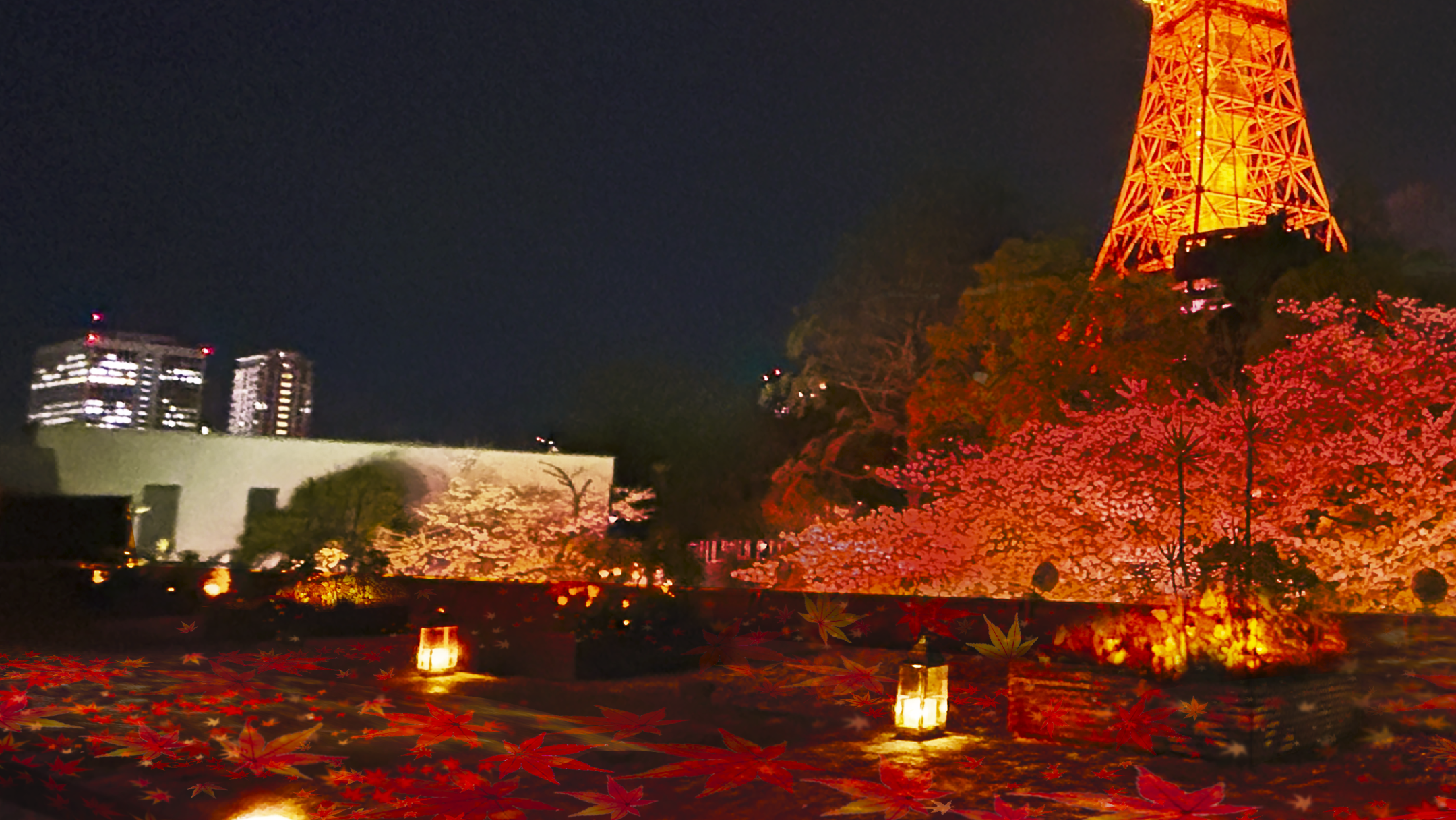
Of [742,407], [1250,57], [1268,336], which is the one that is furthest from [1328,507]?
[1250,57]

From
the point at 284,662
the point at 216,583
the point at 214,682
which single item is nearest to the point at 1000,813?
the point at 214,682

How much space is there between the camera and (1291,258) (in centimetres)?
1733

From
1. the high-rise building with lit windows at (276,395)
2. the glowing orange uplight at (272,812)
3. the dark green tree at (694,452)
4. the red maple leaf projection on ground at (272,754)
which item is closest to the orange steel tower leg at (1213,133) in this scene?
the dark green tree at (694,452)

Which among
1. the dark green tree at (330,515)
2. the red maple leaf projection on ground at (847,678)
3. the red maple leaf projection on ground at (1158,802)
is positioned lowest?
the red maple leaf projection on ground at (1158,802)

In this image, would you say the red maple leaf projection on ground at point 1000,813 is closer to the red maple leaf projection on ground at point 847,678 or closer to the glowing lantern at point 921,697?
the glowing lantern at point 921,697

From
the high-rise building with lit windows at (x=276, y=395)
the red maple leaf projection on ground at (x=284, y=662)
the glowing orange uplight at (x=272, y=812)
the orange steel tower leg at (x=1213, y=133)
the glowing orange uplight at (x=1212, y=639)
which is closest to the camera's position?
the glowing orange uplight at (x=272, y=812)

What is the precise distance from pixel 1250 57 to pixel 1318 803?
34.2 metres

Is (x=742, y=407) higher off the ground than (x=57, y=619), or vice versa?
(x=742, y=407)

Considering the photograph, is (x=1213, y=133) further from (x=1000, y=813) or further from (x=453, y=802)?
(x=453, y=802)

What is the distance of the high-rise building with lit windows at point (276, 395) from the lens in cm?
9719

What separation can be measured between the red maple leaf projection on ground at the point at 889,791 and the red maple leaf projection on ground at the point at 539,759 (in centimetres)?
133

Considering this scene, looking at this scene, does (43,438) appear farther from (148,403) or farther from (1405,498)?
(148,403)

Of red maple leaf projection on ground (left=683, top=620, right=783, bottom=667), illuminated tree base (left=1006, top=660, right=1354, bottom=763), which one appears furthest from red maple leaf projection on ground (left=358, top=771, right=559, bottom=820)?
red maple leaf projection on ground (left=683, top=620, right=783, bottom=667)

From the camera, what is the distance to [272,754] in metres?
6.20
